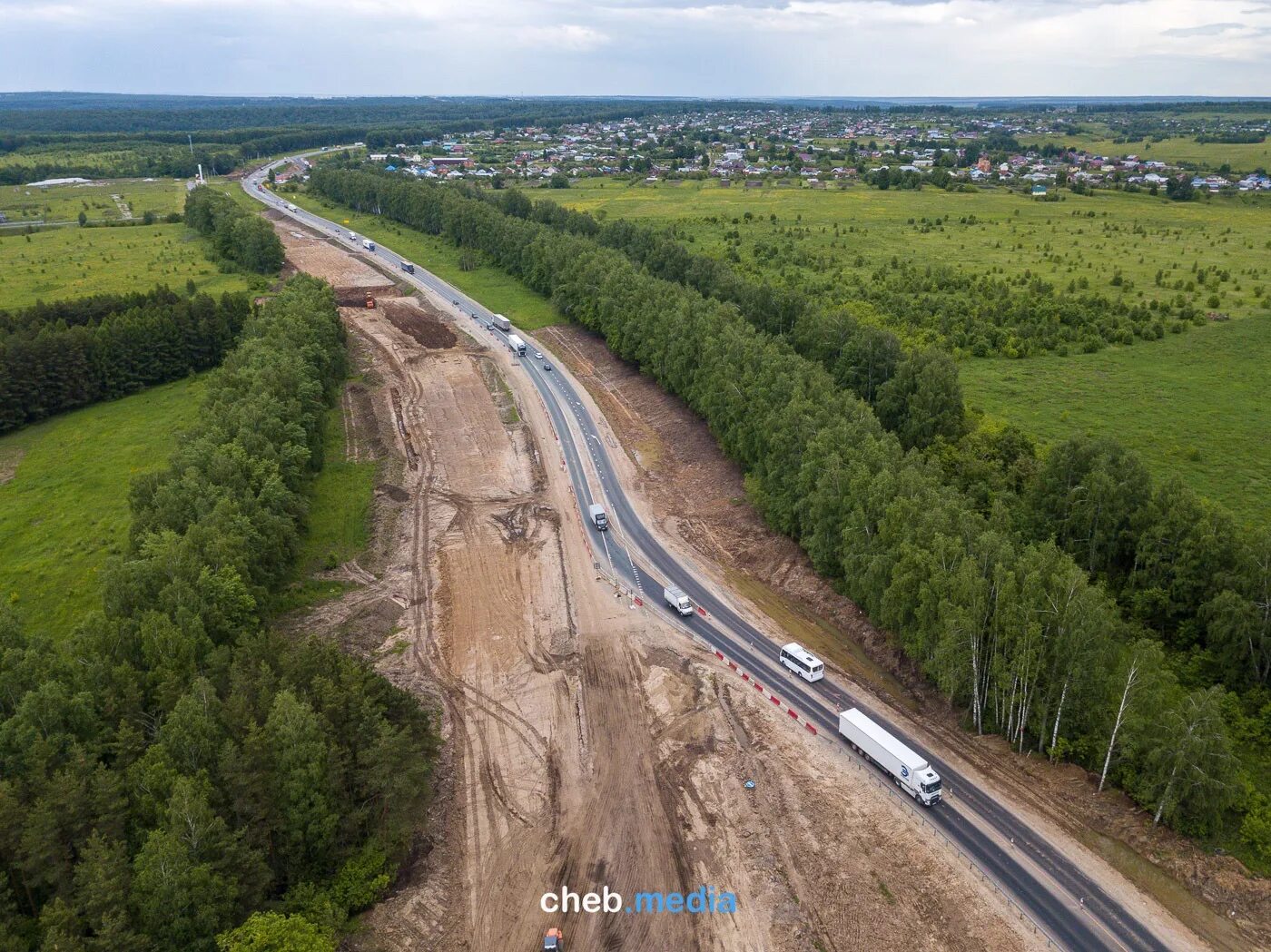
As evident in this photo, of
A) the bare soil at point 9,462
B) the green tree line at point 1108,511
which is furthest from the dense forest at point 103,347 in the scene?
the green tree line at point 1108,511

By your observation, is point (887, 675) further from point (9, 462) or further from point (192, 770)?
point (9, 462)

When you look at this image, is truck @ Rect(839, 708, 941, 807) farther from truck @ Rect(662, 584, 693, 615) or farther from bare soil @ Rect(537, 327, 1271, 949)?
truck @ Rect(662, 584, 693, 615)

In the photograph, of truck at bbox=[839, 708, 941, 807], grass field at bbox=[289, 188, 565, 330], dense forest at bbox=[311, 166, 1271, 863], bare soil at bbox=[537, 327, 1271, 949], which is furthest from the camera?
grass field at bbox=[289, 188, 565, 330]

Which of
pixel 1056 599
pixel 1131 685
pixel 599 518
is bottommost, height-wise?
pixel 599 518

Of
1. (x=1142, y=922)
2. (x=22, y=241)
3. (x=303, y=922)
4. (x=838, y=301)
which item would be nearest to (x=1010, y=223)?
(x=838, y=301)

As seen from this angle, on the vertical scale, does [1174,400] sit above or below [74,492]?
above

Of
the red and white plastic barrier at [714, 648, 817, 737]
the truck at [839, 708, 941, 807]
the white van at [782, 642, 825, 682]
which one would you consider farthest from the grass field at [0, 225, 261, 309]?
the truck at [839, 708, 941, 807]

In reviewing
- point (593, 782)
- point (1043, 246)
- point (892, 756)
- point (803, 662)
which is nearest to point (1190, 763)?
point (892, 756)
